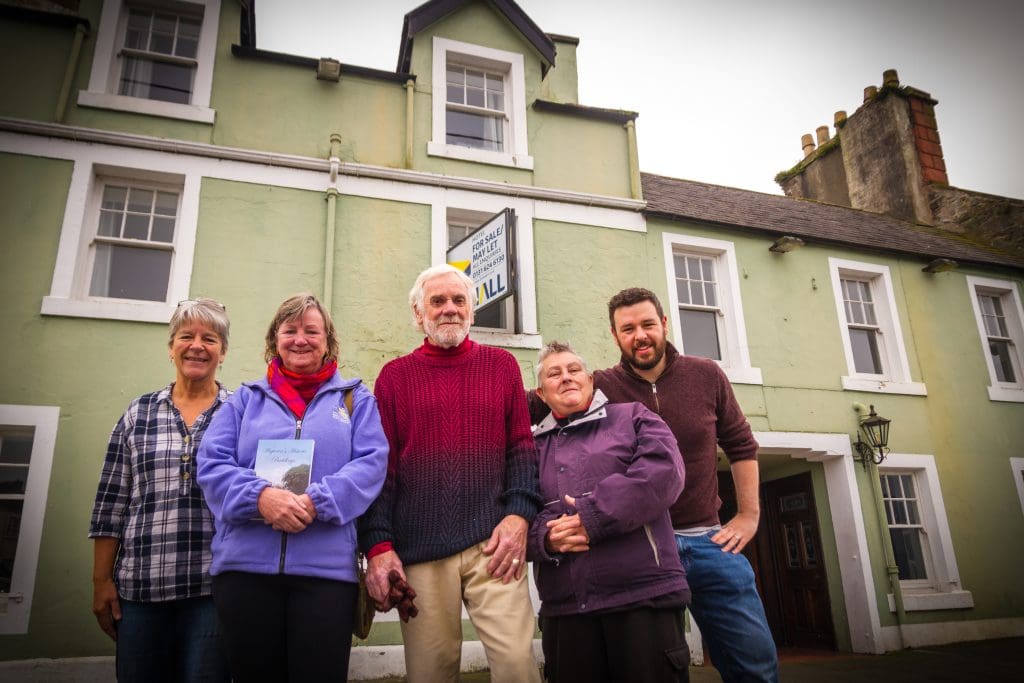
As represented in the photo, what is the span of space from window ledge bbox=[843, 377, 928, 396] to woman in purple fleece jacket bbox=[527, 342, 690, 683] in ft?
24.3

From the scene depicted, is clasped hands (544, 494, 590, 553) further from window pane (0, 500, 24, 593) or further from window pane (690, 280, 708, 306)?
window pane (690, 280, 708, 306)

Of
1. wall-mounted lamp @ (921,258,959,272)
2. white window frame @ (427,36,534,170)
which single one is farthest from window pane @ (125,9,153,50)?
wall-mounted lamp @ (921,258,959,272)

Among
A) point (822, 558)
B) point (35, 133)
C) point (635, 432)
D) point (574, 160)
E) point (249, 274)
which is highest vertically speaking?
point (574, 160)

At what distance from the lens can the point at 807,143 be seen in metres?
14.9

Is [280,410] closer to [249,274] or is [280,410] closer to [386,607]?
[386,607]

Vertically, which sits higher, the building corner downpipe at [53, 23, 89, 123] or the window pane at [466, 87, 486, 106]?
the window pane at [466, 87, 486, 106]

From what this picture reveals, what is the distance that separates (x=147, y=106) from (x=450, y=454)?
6437 mm

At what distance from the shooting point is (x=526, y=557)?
98.0 inches

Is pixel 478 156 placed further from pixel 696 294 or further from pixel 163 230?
pixel 163 230

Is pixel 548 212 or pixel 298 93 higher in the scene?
pixel 298 93

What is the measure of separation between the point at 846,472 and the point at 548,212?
5.31m

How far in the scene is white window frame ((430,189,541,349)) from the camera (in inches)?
Answer: 283

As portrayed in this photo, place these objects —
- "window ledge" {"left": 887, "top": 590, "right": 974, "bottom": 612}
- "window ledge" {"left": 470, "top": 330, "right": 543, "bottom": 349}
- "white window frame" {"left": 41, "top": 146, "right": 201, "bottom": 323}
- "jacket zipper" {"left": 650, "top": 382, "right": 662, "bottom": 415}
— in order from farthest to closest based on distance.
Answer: "window ledge" {"left": 887, "top": 590, "right": 974, "bottom": 612}
"window ledge" {"left": 470, "top": 330, "right": 543, "bottom": 349}
"white window frame" {"left": 41, "top": 146, "right": 201, "bottom": 323}
"jacket zipper" {"left": 650, "top": 382, "right": 662, "bottom": 415}

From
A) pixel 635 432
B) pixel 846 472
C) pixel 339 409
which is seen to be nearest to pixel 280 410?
pixel 339 409
